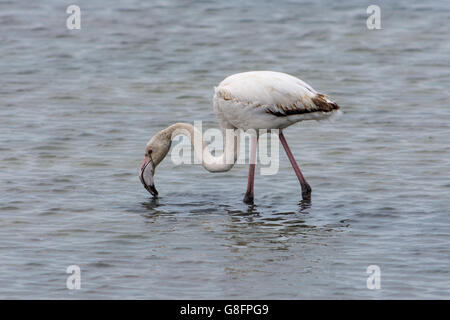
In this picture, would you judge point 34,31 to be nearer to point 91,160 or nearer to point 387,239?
point 91,160

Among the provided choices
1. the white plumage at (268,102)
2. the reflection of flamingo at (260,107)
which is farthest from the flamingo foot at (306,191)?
the white plumage at (268,102)

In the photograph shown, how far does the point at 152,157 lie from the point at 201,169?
5.24 ft

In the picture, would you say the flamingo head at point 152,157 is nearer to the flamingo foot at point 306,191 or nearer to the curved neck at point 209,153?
the curved neck at point 209,153

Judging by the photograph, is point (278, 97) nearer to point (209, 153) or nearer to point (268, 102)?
point (268, 102)

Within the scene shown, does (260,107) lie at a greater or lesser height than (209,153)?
greater

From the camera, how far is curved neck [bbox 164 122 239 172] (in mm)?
11398

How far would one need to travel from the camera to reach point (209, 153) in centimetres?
1162

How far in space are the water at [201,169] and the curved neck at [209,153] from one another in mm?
453

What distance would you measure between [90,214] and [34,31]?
37.4ft

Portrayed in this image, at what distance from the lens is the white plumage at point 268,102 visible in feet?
36.3

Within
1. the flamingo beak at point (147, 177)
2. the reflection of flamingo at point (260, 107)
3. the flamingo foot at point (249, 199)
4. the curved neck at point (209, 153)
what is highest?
the reflection of flamingo at point (260, 107)

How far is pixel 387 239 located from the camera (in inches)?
386

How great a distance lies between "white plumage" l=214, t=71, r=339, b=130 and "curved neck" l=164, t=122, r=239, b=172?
22 cm

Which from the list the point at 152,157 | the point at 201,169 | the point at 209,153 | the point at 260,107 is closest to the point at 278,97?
the point at 260,107
